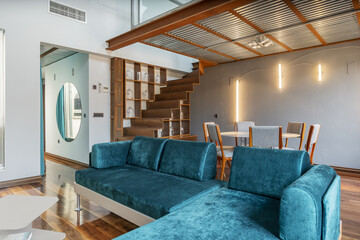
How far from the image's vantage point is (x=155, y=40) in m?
4.34

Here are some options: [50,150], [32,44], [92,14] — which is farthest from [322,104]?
[50,150]

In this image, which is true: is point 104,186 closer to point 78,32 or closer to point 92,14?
point 78,32

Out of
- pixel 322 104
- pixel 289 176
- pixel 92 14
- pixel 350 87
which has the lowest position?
pixel 289 176

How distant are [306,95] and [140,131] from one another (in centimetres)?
368

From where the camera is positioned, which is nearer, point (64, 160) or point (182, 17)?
point (182, 17)

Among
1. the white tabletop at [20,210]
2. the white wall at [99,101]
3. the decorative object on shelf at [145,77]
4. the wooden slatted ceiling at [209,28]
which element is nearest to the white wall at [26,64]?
the white wall at [99,101]

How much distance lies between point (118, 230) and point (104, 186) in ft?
1.44

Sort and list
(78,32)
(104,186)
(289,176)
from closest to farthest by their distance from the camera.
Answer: (289,176) < (104,186) < (78,32)

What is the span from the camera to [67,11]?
4.21 m

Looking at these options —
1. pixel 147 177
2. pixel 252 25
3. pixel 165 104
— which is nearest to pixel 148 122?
pixel 165 104

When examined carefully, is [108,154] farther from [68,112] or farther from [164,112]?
[68,112]

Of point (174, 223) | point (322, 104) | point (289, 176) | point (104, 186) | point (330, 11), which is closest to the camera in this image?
point (174, 223)

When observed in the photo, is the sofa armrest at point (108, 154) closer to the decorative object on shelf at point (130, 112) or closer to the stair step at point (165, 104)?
the decorative object on shelf at point (130, 112)

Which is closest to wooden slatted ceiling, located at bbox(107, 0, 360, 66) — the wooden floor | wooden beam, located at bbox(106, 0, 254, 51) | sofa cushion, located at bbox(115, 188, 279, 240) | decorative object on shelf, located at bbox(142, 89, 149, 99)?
wooden beam, located at bbox(106, 0, 254, 51)
